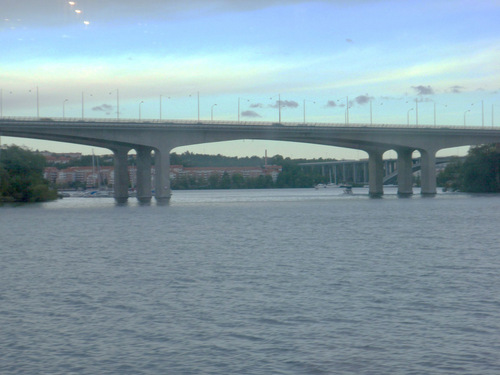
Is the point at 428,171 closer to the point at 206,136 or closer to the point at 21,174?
the point at 206,136

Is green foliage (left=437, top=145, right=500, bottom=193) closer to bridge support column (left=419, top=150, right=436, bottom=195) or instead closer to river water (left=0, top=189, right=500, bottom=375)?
bridge support column (left=419, top=150, right=436, bottom=195)

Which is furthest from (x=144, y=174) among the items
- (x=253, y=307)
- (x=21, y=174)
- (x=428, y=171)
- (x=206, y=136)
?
(x=253, y=307)

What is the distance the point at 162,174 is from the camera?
90125 millimetres

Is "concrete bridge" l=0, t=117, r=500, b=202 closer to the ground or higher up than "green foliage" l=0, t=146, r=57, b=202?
higher up

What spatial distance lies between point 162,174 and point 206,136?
7.02m

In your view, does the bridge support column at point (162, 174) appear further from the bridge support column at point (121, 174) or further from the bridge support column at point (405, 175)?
the bridge support column at point (405, 175)

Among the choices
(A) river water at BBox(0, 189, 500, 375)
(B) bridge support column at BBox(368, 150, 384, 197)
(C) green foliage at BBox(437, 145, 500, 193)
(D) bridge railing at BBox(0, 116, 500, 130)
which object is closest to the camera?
(A) river water at BBox(0, 189, 500, 375)

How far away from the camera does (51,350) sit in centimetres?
1412

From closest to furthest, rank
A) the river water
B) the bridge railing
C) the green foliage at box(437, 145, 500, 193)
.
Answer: the river water, the bridge railing, the green foliage at box(437, 145, 500, 193)

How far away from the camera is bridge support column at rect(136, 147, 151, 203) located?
307 ft

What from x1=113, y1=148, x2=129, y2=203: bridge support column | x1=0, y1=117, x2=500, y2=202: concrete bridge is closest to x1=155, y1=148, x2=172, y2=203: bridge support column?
x1=0, y1=117, x2=500, y2=202: concrete bridge

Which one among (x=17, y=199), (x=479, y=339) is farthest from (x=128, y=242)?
(x=17, y=199)

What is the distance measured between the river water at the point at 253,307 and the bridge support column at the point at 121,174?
64368mm

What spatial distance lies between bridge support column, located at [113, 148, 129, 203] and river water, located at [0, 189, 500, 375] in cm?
6437
